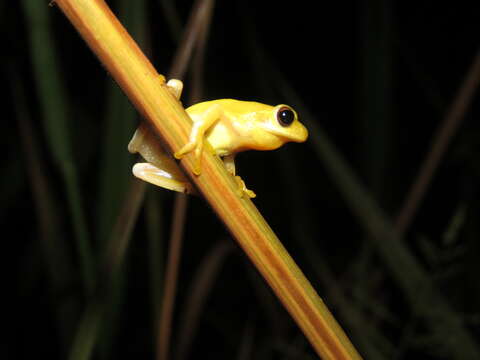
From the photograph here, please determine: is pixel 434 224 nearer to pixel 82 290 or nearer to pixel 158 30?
pixel 158 30

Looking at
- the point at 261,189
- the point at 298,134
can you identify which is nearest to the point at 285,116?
the point at 298,134

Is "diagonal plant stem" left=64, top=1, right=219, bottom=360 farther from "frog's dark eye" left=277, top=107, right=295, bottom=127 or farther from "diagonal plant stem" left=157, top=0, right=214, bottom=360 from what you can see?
"frog's dark eye" left=277, top=107, right=295, bottom=127

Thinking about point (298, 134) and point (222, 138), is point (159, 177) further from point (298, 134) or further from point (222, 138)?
point (298, 134)

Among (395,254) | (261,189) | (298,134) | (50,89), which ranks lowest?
(395,254)

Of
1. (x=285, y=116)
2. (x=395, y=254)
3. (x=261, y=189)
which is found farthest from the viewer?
(x=261, y=189)

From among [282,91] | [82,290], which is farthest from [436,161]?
[82,290]

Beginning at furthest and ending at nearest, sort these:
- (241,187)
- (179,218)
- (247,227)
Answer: (179,218), (241,187), (247,227)
